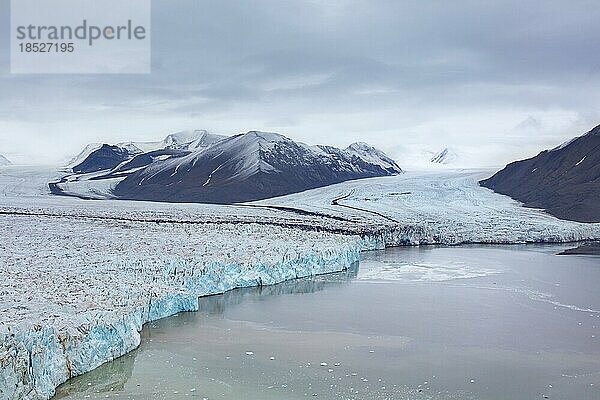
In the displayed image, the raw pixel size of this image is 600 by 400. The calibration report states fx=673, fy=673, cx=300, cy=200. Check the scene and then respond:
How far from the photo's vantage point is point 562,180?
50.2 metres

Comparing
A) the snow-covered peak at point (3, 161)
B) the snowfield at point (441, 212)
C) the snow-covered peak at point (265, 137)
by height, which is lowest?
the snowfield at point (441, 212)

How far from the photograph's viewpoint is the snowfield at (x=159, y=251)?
429 inches

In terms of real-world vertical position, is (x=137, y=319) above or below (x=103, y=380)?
above

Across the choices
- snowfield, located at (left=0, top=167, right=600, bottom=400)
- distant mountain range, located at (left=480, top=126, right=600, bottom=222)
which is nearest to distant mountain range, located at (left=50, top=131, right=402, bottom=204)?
snowfield, located at (left=0, top=167, right=600, bottom=400)

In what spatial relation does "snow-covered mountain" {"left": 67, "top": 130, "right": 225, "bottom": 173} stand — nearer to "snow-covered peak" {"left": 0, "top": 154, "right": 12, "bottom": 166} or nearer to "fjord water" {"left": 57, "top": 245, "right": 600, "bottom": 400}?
"snow-covered peak" {"left": 0, "top": 154, "right": 12, "bottom": 166}

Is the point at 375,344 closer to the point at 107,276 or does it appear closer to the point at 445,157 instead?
the point at 107,276

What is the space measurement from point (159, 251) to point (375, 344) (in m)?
8.76

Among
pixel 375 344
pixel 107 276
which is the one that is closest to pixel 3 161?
pixel 107 276

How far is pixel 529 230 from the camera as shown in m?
33.6

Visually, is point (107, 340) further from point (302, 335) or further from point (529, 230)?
point (529, 230)

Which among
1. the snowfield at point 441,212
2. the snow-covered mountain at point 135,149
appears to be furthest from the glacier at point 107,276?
the snow-covered mountain at point 135,149

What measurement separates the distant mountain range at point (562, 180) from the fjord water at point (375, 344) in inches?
913

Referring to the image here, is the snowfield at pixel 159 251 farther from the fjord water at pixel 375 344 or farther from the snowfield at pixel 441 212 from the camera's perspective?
the fjord water at pixel 375 344

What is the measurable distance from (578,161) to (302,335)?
44.6 metres
